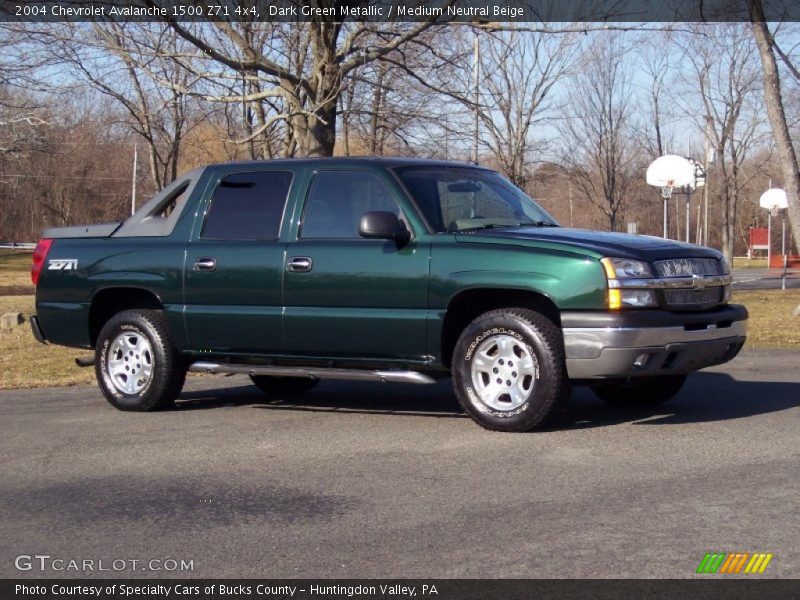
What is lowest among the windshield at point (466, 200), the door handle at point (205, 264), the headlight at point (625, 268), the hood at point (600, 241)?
the headlight at point (625, 268)

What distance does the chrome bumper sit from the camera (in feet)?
23.1

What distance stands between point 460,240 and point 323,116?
9.56 meters

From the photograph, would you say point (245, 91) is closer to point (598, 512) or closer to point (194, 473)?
point (194, 473)

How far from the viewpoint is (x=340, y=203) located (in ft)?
27.3

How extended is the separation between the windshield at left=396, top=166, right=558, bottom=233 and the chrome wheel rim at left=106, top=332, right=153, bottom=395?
8.39 feet

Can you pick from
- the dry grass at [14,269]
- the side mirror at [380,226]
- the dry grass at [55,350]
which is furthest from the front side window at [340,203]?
the dry grass at [14,269]

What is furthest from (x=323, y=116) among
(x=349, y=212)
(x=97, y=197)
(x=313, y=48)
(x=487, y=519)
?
(x=97, y=197)

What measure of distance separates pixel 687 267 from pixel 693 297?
204mm

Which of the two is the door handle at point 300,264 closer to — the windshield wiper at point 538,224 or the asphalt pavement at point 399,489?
the asphalt pavement at point 399,489

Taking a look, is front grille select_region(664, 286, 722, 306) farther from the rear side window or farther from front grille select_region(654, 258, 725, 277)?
the rear side window

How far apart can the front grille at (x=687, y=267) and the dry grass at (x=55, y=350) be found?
628cm

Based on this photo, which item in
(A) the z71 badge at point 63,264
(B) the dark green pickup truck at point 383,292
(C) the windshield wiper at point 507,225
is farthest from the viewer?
(A) the z71 badge at point 63,264

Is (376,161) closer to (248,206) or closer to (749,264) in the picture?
(248,206)

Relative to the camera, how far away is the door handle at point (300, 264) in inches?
320
